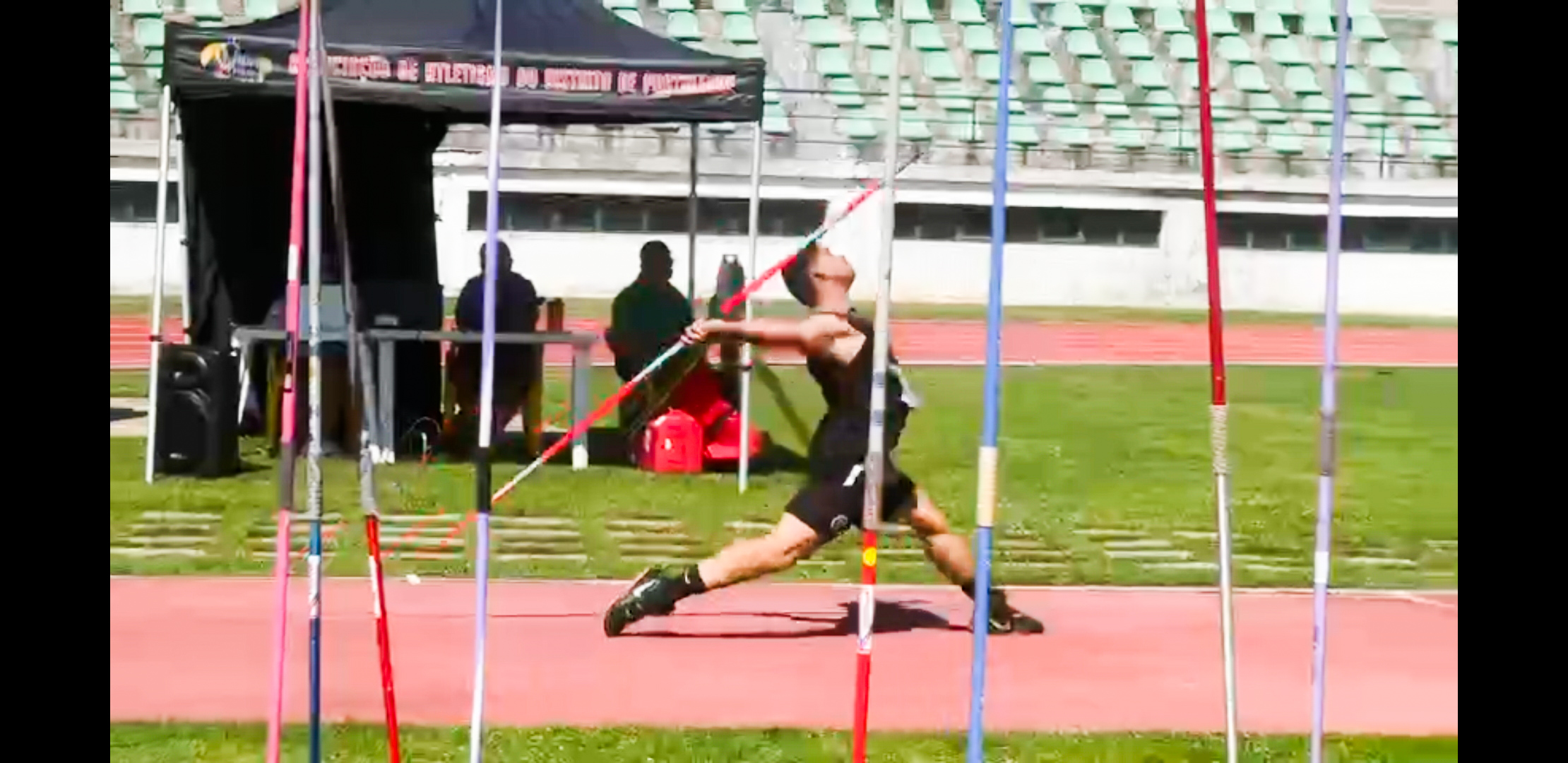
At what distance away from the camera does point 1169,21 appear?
4809 cm

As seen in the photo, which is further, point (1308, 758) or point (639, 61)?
point (639, 61)

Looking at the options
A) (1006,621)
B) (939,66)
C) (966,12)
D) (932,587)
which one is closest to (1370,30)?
(966,12)

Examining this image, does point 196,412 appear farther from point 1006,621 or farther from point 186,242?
point 1006,621

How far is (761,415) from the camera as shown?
1933cm

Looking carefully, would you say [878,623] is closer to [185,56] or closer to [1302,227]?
[185,56]

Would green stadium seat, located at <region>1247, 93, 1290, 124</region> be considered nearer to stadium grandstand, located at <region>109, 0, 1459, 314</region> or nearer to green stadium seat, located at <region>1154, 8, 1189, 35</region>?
stadium grandstand, located at <region>109, 0, 1459, 314</region>

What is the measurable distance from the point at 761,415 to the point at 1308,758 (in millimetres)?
12256

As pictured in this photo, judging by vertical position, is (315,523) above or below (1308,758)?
above

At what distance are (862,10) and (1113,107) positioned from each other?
A: 5572 millimetres

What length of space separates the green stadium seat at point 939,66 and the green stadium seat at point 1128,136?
3336 millimetres

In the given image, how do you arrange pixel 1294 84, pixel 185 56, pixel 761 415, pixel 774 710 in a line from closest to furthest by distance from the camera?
pixel 774 710 < pixel 185 56 < pixel 761 415 < pixel 1294 84

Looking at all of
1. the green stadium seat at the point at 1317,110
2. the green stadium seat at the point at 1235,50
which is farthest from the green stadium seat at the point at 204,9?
the green stadium seat at the point at 1317,110
